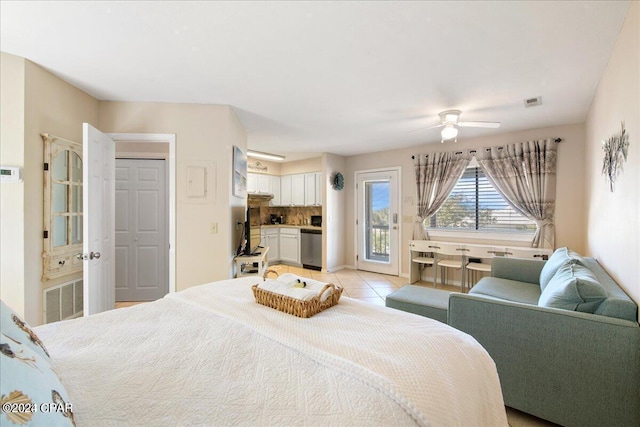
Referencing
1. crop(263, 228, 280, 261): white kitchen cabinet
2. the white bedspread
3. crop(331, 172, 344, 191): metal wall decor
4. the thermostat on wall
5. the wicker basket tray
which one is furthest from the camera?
crop(263, 228, 280, 261): white kitchen cabinet

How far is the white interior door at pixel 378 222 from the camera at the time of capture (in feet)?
18.7

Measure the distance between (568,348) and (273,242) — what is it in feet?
19.0

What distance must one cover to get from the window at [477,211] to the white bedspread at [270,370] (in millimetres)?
4003

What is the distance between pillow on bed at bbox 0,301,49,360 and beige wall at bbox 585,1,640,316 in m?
2.76

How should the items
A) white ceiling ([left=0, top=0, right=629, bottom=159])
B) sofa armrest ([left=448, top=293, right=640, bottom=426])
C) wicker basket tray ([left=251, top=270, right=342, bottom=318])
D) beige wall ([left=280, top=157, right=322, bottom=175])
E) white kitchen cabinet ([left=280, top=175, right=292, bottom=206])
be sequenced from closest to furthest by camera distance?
1. wicker basket tray ([left=251, top=270, right=342, bottom=318])
2. sofa armrest ([left=448, top=293, right=640, bottom=426])
3. white ceiling ([left=0, top=0, right=629, bottom=159])
4. beige wall ([left=280, top=157, right=322, bottom=175])
5. white kitchen cabinet ([left=280, top=175, right=292, bottom=206])

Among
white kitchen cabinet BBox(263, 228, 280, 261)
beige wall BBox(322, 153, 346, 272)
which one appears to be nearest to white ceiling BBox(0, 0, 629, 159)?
beige wall BBox(322, 153, 346, 272)

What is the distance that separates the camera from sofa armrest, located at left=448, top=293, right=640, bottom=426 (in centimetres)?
158

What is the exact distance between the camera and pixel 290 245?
6785mm

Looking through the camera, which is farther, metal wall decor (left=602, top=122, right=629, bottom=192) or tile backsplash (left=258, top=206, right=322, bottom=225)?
tile backsplash (left=258, top=206, right=322, bottom=225)

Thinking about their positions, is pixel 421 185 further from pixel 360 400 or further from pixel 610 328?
pixel 360 400

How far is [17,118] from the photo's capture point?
229 centimetres

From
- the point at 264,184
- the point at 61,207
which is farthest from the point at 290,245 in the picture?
the point at 61,207

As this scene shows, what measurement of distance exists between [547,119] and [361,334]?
164 inches

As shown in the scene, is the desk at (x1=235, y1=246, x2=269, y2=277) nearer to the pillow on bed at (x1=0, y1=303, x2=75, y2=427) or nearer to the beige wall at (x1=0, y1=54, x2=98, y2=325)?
the beige wall at (x1=0, y1=54, x2=98, y2=325)
